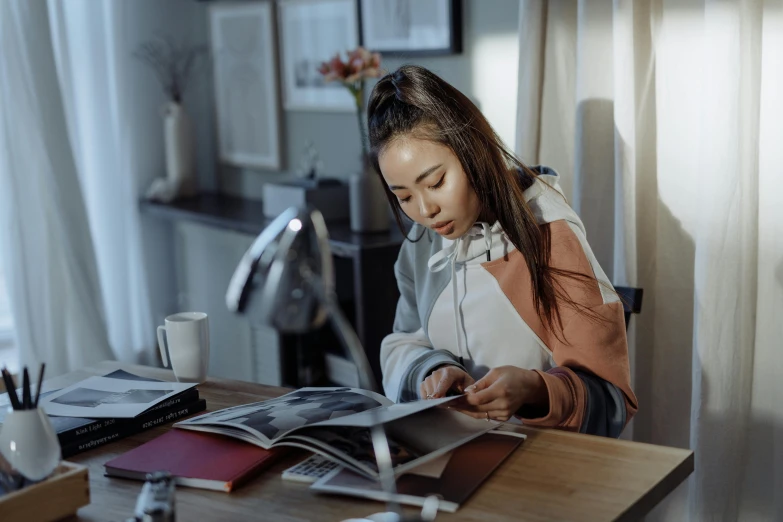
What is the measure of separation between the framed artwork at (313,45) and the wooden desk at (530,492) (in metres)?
1.98

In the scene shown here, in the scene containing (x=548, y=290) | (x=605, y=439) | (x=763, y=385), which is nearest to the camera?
(x=605, y=439)

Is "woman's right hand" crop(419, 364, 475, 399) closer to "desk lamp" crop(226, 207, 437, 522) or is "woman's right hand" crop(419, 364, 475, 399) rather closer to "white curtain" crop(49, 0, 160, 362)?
"desk lamp" crop(226, 207, 437, 522)

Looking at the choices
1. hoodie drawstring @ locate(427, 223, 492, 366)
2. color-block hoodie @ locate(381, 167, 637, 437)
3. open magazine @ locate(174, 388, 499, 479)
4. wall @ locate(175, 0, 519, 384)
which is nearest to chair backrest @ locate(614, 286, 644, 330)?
color-block hoodie @ locate(381, 167, 637, 437)

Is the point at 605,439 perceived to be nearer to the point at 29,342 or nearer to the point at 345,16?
the point at 345,16

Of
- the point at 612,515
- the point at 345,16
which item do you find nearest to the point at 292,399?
the point at 612,515

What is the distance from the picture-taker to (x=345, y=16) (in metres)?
3.02

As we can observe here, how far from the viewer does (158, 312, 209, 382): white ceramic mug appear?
5.31ft

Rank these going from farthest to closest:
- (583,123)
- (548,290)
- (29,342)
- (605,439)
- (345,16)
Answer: (29,342)
(345,16)
(583,123)
(548,290)
(605,439)

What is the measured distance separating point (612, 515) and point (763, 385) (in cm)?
100

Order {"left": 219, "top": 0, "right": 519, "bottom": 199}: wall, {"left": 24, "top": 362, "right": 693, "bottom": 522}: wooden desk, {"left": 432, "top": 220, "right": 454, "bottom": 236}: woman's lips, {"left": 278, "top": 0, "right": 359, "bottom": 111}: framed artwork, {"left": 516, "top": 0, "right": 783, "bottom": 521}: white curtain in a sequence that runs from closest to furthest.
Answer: {"left": 24, "top": 362, "right": 693, "bottom": 522}: wooden desk → {"left": 432, "top": 220, "right": 454, "bottom": 236}: woman's lips → {"left": 516, "top": 0, "right": 783, "bottom": 521}: white curtain → {"left": 219, "top": 0, "right": 519, "bottom": 199}: wall → {"left": 278, "top": 0, "right": 359, "bottom": 111}: framed artwork

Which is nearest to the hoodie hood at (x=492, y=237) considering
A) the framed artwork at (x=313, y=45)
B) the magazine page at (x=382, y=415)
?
the magazine page at (x=382, y=415)

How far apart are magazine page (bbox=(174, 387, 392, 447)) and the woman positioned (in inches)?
5.0

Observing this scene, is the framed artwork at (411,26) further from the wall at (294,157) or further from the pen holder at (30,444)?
the pen holder at (30,444)

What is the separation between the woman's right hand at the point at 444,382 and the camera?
144 cm
